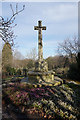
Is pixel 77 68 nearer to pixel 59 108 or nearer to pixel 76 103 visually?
pixel 76 103

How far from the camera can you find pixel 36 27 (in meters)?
9.41

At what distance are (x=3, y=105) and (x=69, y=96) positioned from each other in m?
3.89

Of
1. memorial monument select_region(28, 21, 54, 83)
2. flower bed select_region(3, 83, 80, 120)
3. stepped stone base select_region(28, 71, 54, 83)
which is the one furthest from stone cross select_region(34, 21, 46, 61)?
flower bed select_region(3, 83, 80, 120)

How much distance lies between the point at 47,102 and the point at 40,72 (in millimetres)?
3182

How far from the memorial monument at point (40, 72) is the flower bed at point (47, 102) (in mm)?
1275

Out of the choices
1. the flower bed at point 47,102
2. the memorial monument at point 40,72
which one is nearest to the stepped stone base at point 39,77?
the memorial monument at point 40,72

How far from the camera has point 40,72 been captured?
841cm

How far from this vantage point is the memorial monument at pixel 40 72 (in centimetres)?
804

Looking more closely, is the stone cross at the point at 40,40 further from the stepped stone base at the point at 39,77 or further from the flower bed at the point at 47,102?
the flower bed at the point at 47,102

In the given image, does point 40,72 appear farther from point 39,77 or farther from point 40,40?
point 40,40

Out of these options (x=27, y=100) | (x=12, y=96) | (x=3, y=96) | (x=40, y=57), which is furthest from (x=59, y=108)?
(x=40, y=57)

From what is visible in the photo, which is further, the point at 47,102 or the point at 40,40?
the point at 40,40

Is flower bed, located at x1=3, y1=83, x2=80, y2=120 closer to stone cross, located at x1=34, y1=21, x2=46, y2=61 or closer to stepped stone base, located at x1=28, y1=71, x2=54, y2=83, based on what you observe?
stepped stone base, located at x1=28, y1=71, x2=54, y2=83

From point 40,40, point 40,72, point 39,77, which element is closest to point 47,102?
point 39,77
